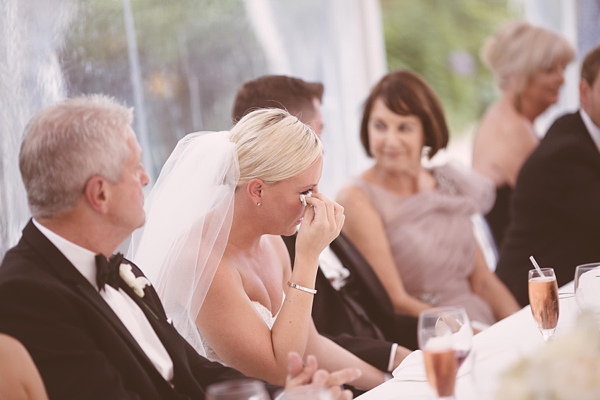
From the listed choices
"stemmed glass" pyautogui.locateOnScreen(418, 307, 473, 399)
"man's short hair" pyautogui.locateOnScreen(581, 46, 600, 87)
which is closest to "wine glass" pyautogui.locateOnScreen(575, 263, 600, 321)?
"stemmed glass" pyautogui.locateOnScreen(418, 307, 473, 399)

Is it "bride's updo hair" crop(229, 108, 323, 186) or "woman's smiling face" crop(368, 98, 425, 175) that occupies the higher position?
"bride's updo hair" crop(229, 108, 323, 186)

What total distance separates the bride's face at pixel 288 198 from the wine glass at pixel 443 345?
3.07 feet

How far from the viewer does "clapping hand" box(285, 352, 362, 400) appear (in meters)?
1.56

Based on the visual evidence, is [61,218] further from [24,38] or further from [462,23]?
[462,23]

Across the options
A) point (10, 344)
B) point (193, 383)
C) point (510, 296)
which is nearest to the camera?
point (10, 344)

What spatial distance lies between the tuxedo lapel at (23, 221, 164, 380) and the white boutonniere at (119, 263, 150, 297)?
0.14 meters

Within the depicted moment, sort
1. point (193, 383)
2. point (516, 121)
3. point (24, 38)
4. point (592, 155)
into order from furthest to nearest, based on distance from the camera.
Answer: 1. point (516, 121)
2. point (592, 155)
3. point (24, 38)
4. point (193, 383)

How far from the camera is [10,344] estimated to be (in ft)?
4.87

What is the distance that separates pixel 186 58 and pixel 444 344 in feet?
9.20

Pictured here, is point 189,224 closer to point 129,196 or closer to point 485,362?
point 129,196

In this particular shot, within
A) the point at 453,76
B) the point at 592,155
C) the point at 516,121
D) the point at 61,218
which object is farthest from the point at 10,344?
the point at 453,76

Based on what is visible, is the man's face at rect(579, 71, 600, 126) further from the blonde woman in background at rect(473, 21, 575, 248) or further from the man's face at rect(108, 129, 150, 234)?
the man's face at rect(108, 129, 150, 234)

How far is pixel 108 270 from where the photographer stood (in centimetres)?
173

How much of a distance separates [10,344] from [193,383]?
0.51 meters
